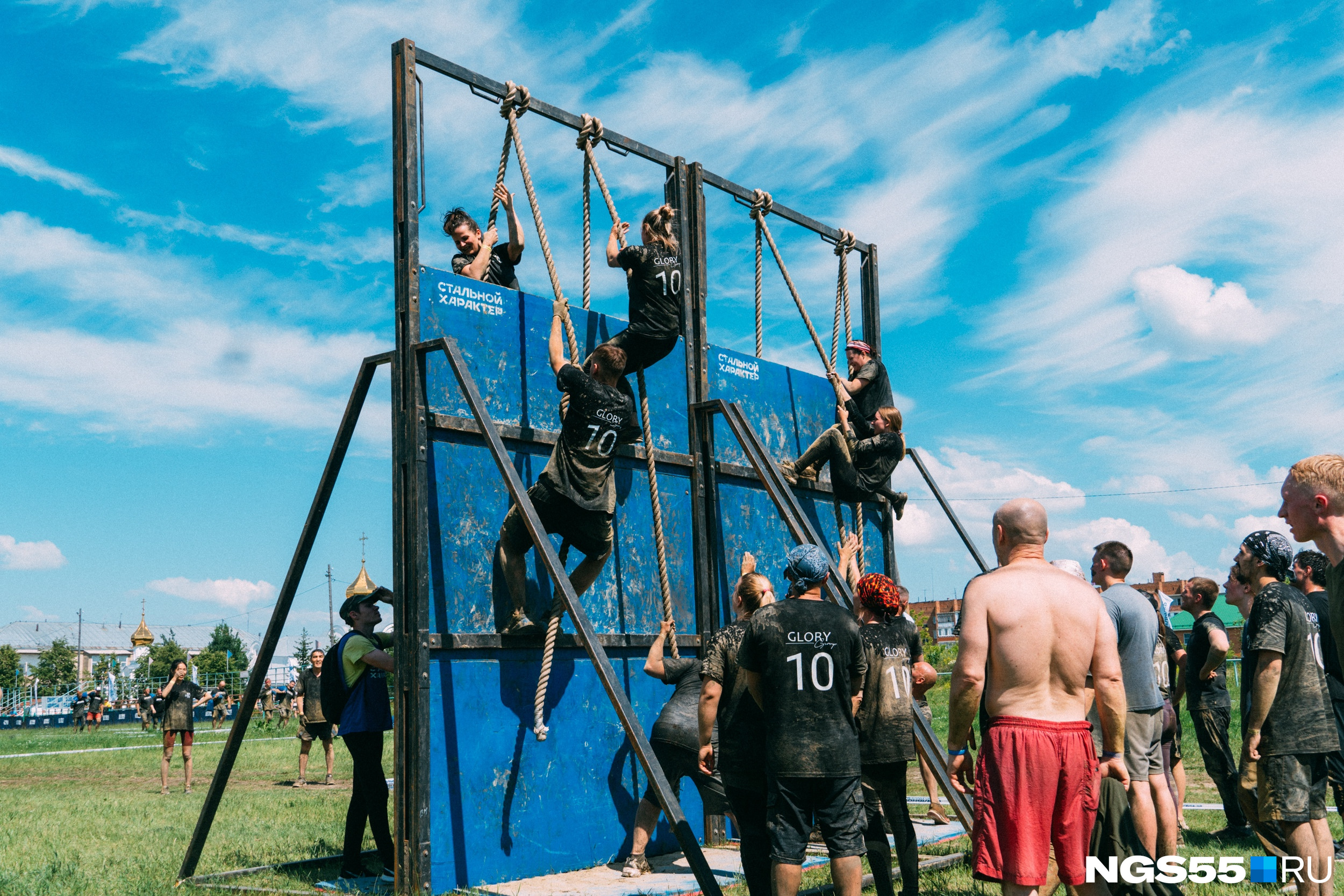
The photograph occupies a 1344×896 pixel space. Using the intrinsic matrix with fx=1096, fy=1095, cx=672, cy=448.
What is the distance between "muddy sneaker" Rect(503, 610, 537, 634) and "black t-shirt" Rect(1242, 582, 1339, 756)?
427 centimetres

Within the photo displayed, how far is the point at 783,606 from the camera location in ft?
17.3

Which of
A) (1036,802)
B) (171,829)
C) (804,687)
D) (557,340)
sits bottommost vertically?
(171,829)

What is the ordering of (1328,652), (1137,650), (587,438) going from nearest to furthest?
1. (1328,652)
2. (1137,650)
3. (587,438)

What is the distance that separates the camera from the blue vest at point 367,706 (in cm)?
750

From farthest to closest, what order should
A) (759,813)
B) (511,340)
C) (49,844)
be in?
(49,844), (511,340), (759,813)

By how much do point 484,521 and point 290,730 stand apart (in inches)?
1161

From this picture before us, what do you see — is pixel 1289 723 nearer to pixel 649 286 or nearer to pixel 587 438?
pixel 587 438

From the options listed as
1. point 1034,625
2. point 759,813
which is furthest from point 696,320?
point 1034,625

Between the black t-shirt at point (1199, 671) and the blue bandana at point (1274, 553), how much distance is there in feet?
5.76

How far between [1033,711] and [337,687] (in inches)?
197

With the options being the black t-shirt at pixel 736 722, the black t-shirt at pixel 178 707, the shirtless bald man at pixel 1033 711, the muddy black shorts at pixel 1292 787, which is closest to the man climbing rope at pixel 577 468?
the black t-shirt at pixel 736 722

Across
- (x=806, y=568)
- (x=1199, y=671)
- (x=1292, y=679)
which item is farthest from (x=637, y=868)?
(x=1199, y=671)

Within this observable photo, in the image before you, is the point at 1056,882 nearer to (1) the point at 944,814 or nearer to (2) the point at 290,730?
(1) the point at 944,814

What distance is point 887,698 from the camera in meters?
6.32
